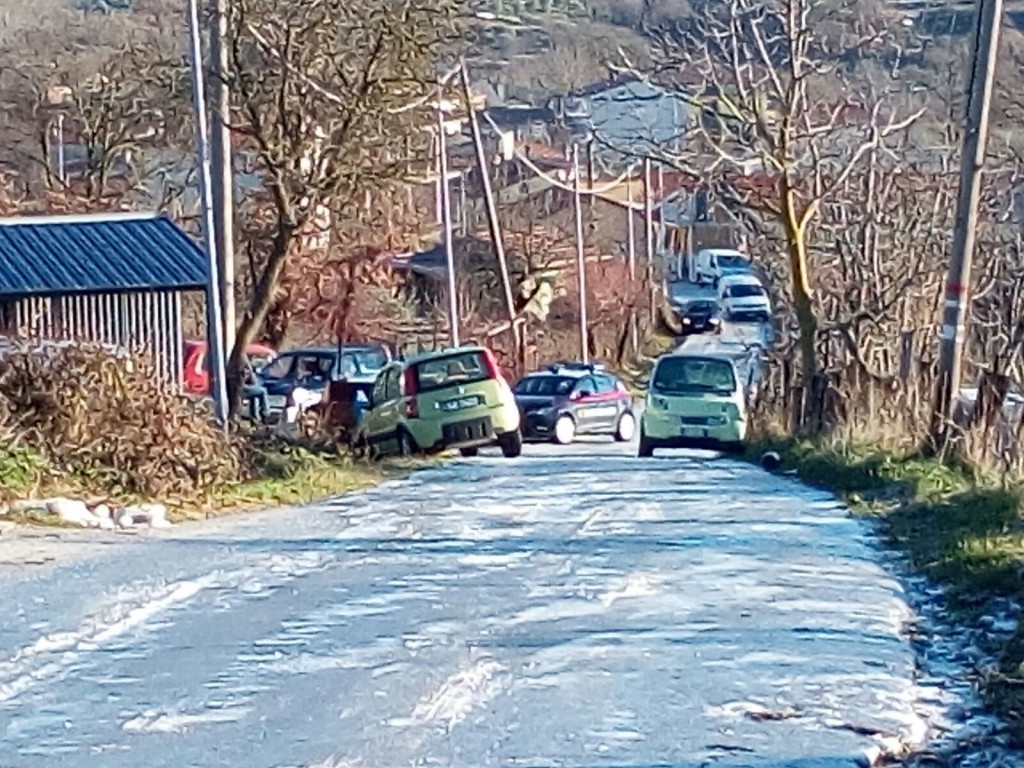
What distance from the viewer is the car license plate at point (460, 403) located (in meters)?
27.6

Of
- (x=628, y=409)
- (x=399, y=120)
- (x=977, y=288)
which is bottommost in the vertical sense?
(x=628, y=409)

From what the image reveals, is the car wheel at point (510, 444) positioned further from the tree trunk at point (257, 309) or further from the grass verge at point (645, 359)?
the grass verge at point (645, 359)

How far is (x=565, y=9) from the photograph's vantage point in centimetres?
8006

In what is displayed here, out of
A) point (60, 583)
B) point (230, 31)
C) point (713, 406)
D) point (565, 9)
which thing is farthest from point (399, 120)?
point (565, 9)

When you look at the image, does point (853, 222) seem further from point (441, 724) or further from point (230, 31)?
point (441, 724)

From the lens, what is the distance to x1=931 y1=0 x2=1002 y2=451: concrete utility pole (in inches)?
800

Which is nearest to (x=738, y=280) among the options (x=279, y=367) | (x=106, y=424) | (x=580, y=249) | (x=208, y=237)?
(x=580, y=249)

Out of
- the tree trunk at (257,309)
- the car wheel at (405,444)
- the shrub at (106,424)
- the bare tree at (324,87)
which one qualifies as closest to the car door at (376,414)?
the car wheel at (405,444)

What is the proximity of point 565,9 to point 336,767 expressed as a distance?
2926 inches

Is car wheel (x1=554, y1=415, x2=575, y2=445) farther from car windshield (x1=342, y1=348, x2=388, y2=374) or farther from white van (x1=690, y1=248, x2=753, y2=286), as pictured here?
white van (x1=690, y1=248, x2=753, y2=286)

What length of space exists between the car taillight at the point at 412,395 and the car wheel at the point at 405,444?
23cm

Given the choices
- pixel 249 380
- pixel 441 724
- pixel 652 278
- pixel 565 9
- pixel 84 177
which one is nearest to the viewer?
pixel 441 724

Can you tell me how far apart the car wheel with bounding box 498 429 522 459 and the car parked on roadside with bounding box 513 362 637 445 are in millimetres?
9426

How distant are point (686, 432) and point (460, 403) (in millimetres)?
4396
